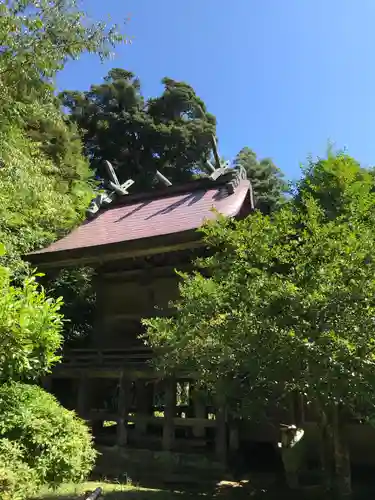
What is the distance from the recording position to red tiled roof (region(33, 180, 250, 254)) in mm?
9891

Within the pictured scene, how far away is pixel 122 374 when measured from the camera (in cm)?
948

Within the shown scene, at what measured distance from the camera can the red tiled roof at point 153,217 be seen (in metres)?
9.89

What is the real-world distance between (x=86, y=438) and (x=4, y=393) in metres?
1.09

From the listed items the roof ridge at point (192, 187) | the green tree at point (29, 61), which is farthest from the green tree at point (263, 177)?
the green tree at point (29, 61)

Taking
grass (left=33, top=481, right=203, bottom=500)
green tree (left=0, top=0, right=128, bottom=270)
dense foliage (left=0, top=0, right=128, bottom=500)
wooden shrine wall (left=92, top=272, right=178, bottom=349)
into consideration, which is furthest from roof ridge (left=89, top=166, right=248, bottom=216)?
grass (left=33, top=481, right=203, bottom=500)

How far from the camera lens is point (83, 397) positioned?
392 inches

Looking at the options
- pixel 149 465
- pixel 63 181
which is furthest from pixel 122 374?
pixel 63 181

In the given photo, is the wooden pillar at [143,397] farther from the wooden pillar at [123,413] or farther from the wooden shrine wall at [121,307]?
the wooden pillar at [123,413]

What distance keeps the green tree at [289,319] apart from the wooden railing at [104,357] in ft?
10.3

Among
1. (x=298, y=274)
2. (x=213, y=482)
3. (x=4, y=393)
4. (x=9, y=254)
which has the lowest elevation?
(x=213, y=482)

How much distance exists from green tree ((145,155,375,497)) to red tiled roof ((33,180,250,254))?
10.5ft

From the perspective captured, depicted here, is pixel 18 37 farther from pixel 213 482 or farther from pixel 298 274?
pixel 213 482

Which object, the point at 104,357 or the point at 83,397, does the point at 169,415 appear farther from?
the point at 83,397

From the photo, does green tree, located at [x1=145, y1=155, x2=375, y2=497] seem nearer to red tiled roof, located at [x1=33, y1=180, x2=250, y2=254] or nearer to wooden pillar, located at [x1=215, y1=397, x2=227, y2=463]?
wooden pillar, located at [x1=215, y1=397, x2=227, y2=463]
